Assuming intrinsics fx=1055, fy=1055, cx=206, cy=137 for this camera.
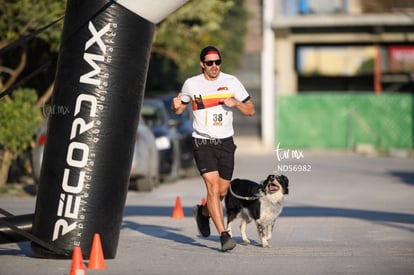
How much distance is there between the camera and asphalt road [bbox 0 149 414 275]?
9812 mm

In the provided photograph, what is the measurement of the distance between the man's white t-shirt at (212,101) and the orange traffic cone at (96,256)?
6.37 ft

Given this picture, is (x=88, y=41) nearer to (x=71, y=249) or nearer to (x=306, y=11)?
(x=71, y=249)

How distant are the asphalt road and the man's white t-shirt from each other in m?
1.29

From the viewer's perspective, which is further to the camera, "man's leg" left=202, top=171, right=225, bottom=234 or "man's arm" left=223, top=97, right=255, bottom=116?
"man's leg" left=202, top=171, right=225, bottom=234

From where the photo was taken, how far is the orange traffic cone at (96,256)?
31.7 feet

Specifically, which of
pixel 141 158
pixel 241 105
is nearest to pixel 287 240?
pixel 241 105

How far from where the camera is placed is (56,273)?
368 inches

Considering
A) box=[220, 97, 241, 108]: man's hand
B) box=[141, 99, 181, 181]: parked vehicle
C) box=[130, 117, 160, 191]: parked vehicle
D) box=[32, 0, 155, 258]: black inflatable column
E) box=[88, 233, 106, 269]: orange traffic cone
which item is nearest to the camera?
box=[88, 233, 106, 269]: orange traffic cone

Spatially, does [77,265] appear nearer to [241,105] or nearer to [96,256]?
[96,256]

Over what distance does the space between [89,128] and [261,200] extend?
2250mm

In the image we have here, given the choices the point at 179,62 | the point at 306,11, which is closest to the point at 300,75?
the point at 306,11

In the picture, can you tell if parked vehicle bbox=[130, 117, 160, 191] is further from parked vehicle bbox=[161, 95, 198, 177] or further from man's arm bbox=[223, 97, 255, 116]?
man's arm bbox=[223, 97, 255, 116]

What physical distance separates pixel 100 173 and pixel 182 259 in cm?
122

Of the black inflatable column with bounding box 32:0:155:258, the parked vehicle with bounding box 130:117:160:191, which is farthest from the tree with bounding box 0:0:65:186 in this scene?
the black inflatable column with bounding box 32:0:155:258
